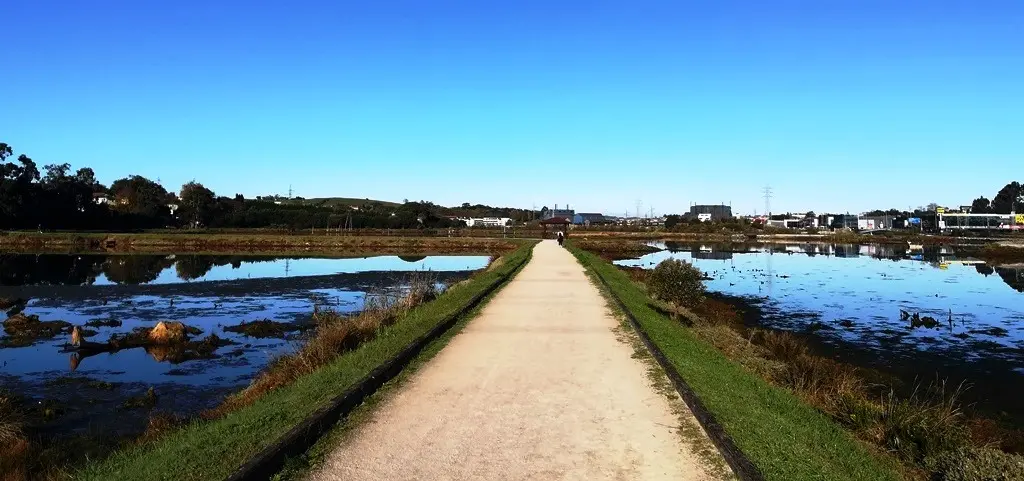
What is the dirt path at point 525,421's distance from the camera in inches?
205

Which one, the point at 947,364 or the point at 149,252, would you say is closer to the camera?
the point at 947,364

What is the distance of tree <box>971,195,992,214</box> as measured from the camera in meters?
174

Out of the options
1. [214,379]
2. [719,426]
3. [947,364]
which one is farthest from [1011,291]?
[214,379]

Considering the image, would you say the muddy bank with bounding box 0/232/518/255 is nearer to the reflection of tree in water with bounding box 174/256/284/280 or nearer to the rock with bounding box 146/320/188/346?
the reflection of tree in water with bounding box 174/256/284/280

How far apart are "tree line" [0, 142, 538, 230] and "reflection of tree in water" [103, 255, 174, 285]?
36553 millimetres

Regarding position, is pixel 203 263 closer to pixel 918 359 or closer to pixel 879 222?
pixel 918 359

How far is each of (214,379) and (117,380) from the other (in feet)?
5.39

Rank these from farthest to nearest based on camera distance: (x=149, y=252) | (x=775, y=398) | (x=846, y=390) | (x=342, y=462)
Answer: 1. (x=149, y=252)
2. (x=846, y=390)
3. (x=775, y=398)
4. (x=342, y=462)

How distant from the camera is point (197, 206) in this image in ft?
308

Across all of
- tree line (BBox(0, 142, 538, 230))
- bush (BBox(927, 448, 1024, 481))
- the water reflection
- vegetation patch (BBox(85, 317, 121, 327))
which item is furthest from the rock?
tree line (BBox(0, 142, 538, 230))

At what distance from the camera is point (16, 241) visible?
58844 millimetres

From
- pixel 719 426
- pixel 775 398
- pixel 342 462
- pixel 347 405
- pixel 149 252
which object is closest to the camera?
pixel 342 462

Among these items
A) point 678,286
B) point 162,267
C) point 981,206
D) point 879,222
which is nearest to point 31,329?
point 678,286

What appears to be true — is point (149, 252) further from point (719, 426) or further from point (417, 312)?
point (719, 426)
